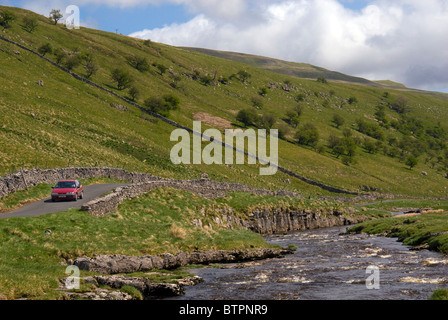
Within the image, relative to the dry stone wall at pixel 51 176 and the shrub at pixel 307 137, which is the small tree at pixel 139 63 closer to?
the shrub at pixel 307 137

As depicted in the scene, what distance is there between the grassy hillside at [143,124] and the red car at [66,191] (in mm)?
10519

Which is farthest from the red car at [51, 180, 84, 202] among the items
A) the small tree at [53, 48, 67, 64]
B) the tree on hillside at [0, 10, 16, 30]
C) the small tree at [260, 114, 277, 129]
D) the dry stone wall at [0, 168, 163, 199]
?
the tree on hillside at [0, 10, 16, 30]

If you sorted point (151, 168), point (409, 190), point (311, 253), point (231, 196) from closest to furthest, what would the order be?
1. point (311, 253)
2. point (231, 196)
3. point (151, 168)
4. point (409, 190)

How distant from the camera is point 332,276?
2711cm

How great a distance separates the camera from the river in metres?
22.2

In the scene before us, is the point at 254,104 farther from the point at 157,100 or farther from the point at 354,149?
the point at 157,100

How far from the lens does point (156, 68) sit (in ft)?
563

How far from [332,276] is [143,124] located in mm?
88671

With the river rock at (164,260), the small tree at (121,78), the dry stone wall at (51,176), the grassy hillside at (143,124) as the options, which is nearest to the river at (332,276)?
the river rock at (164,260)

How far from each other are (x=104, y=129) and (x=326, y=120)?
115178 millimetres

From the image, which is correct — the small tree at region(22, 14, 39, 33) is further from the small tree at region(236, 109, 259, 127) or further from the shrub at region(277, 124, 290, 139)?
the shrub at region(277, 124, 290, 139)

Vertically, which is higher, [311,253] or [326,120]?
[326,120]

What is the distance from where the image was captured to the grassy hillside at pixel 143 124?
73.6m

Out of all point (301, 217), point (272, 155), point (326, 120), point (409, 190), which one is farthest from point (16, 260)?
point (326, 120)
